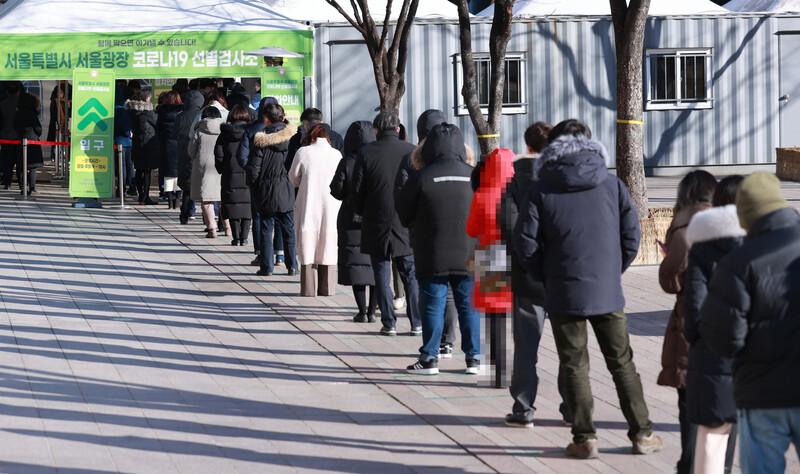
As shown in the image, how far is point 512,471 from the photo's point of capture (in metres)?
5.74

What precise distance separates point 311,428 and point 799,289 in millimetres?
3298

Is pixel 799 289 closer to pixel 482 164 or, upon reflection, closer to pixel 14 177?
pixel 482 164

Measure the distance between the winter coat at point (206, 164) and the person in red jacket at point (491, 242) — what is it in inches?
334

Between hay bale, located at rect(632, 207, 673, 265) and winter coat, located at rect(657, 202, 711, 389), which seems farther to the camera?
hay bale, located at rect(632, 207, 673, 265)

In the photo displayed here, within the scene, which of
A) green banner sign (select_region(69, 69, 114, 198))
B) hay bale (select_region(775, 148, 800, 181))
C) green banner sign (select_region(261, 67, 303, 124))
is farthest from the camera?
hay bale (select_region(775, 148, 800, 181))

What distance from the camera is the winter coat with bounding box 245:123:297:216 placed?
1231 centimetres

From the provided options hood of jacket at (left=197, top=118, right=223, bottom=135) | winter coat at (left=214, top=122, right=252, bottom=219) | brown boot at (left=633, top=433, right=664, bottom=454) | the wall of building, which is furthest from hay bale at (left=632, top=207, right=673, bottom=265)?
the wall of building

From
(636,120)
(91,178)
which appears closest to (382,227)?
(636,120)

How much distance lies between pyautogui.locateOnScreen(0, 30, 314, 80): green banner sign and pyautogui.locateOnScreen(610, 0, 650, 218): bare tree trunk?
6009mm

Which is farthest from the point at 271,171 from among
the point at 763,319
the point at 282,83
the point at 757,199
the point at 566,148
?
the point at 763,319

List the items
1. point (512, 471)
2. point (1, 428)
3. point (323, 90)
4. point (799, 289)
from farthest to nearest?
1. point (323, 90)
2. point (1, 428)
3. point (512, 471)
4. point (799, 289)

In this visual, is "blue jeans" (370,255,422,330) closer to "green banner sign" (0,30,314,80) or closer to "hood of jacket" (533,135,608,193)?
"hood of jacket" (533,135,608,193)

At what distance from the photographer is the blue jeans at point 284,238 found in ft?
40.7

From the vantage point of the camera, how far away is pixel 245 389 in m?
7.61
